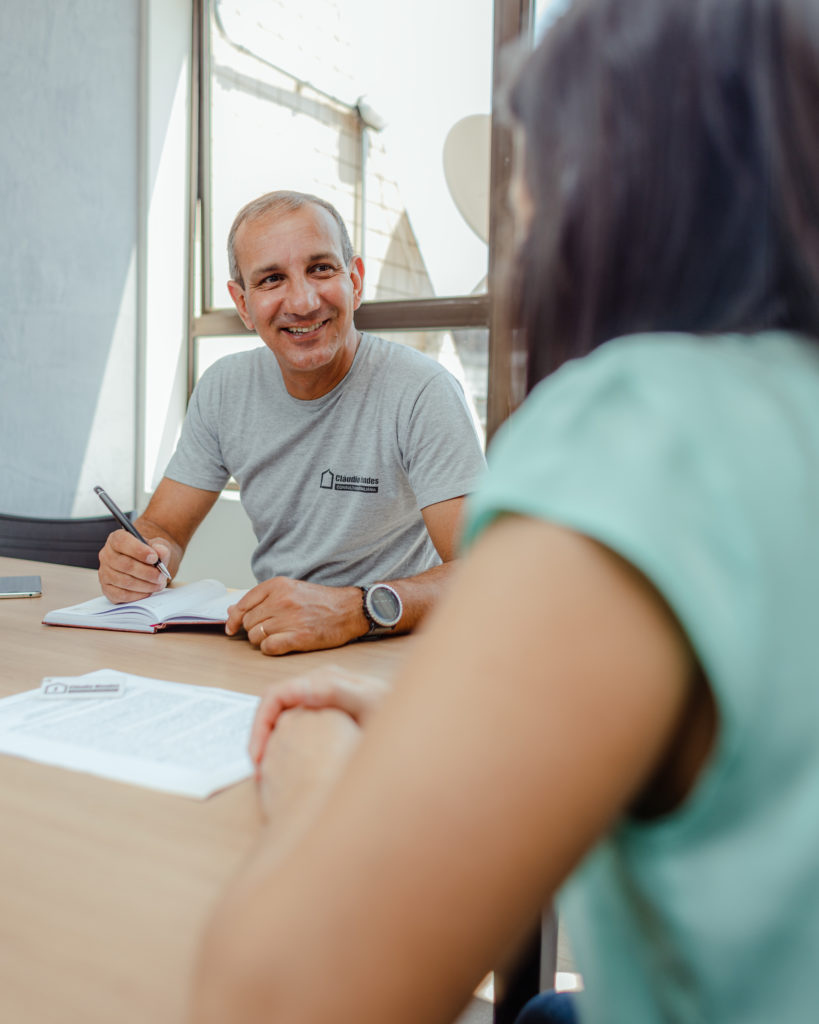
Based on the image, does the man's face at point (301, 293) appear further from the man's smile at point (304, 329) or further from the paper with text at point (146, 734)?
the paper with text at point (146, 734)

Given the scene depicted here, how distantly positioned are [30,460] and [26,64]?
1365 millimetres

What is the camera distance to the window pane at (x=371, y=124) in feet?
10.0

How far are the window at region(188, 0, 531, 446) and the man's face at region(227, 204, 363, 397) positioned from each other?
109cm

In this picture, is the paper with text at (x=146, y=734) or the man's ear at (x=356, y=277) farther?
the man's ear at (x=356, y=277)

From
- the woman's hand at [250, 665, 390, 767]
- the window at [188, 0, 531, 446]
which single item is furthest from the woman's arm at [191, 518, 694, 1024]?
the window at [188, 0, 531, 446]

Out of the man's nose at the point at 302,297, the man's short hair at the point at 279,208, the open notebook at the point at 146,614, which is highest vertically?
the man's short hair at the point at 279,208

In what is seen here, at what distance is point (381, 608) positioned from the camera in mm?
1350

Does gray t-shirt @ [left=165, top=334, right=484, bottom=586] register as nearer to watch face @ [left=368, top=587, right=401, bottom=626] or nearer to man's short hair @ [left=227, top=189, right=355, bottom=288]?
man's short hair @ [left=227, top=189, right=355, bottom=288]

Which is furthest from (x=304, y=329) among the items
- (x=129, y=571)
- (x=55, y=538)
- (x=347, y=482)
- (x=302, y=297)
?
(x=55, y=538)

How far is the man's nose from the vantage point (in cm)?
179

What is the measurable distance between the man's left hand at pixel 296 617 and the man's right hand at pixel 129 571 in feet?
0.79

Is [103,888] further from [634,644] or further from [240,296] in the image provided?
[240,296]

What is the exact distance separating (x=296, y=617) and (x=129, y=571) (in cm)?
40

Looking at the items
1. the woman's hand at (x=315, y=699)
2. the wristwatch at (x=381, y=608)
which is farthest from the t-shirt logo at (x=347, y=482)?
the woman's hand at (x=315, y=699)
